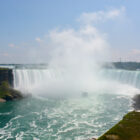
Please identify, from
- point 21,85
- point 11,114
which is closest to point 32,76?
point 21,85

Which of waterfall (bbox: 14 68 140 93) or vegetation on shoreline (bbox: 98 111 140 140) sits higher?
vegetation on shoreline (bbox: 98 111 140 140)

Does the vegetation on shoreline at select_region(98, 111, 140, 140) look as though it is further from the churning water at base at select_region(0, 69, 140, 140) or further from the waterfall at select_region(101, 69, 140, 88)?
the waterfall at select_region(101, 69, 140, 88)

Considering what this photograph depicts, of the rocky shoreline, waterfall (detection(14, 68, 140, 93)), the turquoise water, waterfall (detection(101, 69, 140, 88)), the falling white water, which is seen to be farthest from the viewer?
waterfall (detection(101, 69, 140, 88))

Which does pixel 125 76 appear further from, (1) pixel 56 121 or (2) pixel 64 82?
(1) pixel 56 121

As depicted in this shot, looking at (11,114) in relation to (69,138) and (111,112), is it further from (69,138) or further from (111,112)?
(111,112)

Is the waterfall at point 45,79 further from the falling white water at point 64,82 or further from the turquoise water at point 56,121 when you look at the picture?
the turquoise water at point 56,121

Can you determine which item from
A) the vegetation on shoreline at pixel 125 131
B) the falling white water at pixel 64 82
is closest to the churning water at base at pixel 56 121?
the vegetation on shoreline at pixel 125 131

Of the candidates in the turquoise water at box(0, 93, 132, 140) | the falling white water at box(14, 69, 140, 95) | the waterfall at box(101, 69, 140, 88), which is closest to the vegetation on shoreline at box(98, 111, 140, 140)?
the turquoise water at box(0, 93, 132, 140)

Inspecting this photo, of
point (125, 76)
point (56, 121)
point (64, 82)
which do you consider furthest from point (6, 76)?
point (125, 76)
